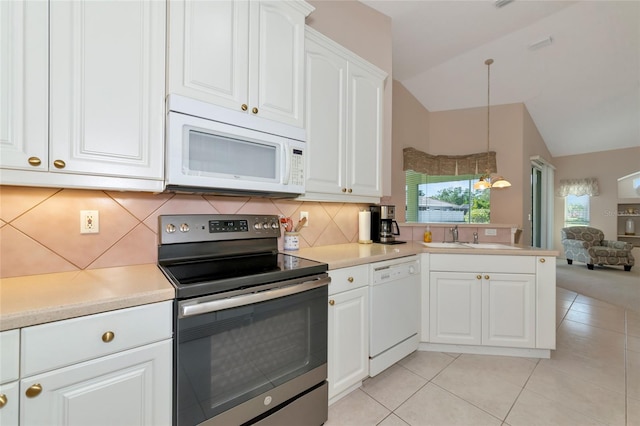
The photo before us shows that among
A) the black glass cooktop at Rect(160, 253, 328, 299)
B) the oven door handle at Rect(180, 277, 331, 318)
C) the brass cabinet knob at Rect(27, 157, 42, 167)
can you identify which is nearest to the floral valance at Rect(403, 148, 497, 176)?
the black glass cooktop at Rect(160, 253, 328, 299)

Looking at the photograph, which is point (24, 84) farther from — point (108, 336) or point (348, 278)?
point (348, 278)

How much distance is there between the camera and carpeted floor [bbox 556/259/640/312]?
12.7 ft

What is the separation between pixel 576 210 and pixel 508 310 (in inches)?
278

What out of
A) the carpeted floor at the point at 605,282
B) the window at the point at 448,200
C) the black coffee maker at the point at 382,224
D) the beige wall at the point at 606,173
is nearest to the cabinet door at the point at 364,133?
the black coffee maker at the point at 382,224

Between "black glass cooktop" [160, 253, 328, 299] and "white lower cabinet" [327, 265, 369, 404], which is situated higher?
"black glass cooktop" [160, 253, 328, 299]

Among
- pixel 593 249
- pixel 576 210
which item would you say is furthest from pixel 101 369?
pixel 576 210

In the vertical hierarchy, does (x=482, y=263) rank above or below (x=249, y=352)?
above

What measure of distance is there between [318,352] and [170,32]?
5.68 feet

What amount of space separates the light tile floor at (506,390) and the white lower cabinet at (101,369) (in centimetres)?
105

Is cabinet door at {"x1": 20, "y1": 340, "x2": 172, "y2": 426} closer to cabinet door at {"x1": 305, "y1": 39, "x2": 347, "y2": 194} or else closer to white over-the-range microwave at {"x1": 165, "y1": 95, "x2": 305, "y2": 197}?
white over-the-range microwave at {"x1": 165, "y1": 95, "x2": 305, "y2": 197}

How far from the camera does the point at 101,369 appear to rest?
893 mm

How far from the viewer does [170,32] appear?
127 centimetres

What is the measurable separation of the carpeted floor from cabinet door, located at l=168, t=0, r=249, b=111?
5215mm

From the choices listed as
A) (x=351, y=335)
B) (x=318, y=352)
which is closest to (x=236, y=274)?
(x=318, y=352)
